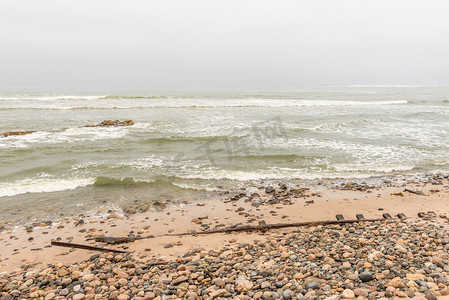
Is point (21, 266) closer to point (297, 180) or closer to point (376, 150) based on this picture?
point (297, 180)

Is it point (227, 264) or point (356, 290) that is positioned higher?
point (356, 290)

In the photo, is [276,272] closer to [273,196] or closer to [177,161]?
[273,196]

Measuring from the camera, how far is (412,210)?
7.47 m

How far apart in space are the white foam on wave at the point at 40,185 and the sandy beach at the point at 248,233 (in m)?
2.87

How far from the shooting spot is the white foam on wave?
9.41 metres

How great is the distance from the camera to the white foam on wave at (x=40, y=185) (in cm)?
941

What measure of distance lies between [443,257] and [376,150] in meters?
11.8

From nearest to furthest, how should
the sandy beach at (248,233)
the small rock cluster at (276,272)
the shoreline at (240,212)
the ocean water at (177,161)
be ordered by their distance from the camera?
1. the small rock cluster at (276,272)
2. the sandy beach at (248,233)
3. the shoreline at (240,212)
4. the ocean water at (177,161)

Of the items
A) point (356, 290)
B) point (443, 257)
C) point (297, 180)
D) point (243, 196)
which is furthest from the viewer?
point (297, 180)

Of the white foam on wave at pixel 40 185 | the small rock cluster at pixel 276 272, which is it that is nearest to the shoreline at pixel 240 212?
the small rock cluster at pixel 276 272

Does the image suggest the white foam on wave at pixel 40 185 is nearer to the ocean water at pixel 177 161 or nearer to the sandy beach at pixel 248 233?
the ocean water at pixel 177 161

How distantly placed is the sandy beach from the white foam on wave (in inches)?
113

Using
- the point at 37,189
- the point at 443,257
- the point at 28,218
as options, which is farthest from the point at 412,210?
the point at 37,189

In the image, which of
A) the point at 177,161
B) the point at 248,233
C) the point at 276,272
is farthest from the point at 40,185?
the point at 276,272
